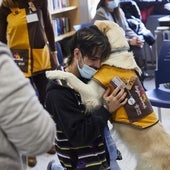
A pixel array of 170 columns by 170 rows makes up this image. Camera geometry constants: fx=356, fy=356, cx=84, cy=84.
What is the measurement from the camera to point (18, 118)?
774mm

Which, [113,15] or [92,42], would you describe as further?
[113,15]

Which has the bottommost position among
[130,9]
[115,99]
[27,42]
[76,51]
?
[130,9]

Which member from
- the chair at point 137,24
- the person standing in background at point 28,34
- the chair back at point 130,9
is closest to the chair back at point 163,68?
the person standing in background at point 28,34

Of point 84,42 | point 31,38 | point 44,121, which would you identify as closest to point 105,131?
point 84,42

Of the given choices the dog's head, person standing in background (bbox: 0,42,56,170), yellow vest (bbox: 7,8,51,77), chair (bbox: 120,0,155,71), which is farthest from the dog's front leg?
chair (bbox: 120,0,155,71)

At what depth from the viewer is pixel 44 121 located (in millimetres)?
809

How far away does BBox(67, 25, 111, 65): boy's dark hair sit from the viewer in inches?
61.2

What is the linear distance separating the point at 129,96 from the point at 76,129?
30 cm

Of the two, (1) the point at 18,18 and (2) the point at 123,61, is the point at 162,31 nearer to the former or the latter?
(1) the point at 18,18

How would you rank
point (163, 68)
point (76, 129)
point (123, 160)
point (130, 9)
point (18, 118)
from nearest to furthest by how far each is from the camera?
point (18, 118) < point (76, 129) < point (123, 160) < point (163, 68) < point (130, 9)

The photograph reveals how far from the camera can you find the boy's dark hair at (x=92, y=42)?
156cm

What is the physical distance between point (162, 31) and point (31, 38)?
2097 millimetres

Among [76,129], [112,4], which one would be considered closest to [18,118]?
[76,129]

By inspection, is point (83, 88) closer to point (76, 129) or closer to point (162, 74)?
point (76, 129)
